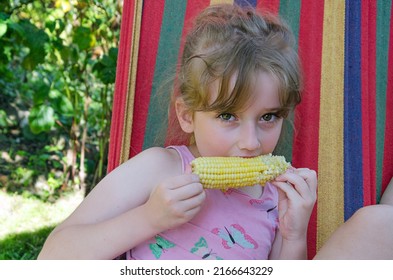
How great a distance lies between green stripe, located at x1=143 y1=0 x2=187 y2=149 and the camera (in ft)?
6.87

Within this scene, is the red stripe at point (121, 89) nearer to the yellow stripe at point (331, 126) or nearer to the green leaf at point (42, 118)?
the yellow stripe at point (331, 126)

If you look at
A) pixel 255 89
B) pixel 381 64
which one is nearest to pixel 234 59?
pixel 255 89

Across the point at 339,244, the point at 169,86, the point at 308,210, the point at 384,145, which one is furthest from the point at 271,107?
the point at 384,145

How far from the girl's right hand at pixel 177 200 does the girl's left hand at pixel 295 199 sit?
260 mm

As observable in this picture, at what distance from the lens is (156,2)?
217 cm

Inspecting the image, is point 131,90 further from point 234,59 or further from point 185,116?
point 234,59

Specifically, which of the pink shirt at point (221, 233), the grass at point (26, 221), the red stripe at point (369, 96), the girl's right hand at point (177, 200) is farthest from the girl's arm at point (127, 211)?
the grass at point (26, 221)

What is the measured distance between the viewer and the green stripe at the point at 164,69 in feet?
6.87

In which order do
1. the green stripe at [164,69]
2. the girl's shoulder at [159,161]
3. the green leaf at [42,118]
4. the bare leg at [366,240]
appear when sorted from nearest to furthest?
the bare leg at [366,240]
the girl's shoulder at [159,161]
the green stripe at [164,69]
the green leaf at [42,118]

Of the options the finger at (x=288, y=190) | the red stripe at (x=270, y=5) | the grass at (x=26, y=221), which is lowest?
the grass at (x=26, y=221)

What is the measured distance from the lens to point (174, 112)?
2.01 metres
